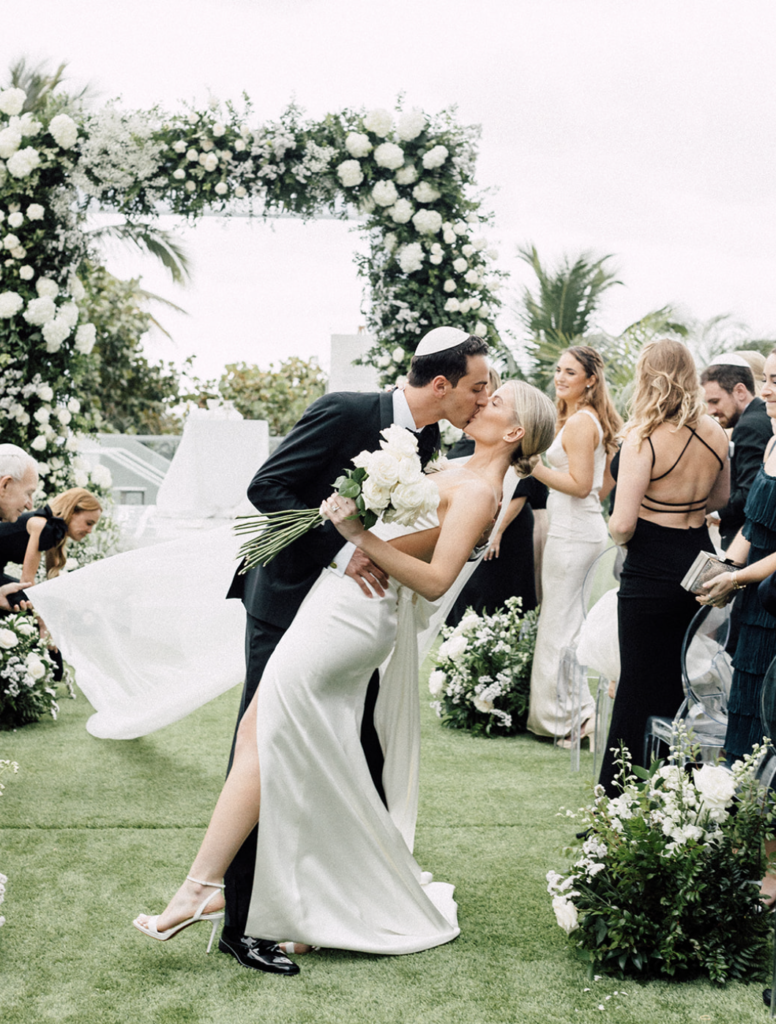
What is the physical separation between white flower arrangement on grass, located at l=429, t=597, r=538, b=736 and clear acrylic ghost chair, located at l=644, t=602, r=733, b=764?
2.33 metres

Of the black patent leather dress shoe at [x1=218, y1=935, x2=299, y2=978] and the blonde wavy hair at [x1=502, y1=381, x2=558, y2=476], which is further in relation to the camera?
the blonde wavy hair at [x1=502, y1=381, x2=558, y2=476]

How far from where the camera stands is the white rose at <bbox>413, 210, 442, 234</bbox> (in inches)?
320

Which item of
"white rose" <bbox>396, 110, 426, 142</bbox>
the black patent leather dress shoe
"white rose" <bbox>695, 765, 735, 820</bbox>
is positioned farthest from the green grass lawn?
"white rose" <bbox>396, 110, 426, 142</bbox>

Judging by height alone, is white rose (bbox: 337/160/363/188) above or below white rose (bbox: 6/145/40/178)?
above

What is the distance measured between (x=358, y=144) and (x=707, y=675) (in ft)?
19.4

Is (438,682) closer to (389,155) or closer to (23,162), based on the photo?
(389,155)

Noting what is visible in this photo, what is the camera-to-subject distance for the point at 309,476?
120 inches

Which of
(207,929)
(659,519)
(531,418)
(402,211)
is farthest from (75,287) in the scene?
(207,929)

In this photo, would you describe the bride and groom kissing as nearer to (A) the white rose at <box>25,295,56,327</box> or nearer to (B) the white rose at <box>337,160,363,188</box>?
(B) the white rose at <box>337,160,363,188</box>

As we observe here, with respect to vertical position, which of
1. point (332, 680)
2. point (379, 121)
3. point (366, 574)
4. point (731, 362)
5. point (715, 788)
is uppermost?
point (379, 121)

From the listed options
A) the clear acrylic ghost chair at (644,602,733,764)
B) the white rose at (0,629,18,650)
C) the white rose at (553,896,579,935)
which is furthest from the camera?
the white rose at (0,629,18,650)

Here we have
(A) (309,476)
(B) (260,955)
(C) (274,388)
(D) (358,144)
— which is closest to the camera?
(B) (260,955)

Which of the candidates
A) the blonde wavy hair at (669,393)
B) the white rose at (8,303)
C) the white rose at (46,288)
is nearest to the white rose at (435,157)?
the white rose at (46,288)

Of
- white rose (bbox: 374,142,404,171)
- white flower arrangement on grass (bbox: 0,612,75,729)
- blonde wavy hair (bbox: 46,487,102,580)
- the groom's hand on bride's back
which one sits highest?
white rose (bbox: 374,142,404,171)
